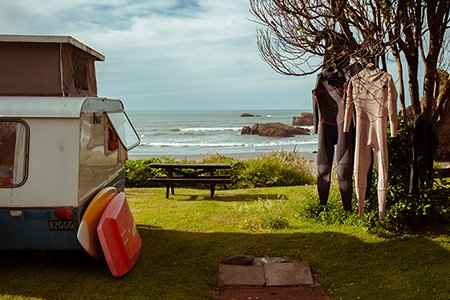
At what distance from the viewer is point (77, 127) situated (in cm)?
614

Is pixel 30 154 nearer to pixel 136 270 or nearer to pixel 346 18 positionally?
pixel 136 270

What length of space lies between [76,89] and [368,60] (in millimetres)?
4666

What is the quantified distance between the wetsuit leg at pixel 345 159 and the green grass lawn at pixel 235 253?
677mm

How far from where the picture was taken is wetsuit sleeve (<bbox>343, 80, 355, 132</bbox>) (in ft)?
26.3

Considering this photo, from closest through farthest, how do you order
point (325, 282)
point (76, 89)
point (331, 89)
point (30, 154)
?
1. point (30, 154)
2. point (325, 282)
3. point (76, 89)
4. point (331, 89)

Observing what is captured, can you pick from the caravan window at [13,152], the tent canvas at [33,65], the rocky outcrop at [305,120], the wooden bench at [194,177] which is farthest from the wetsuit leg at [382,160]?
the rocky outcrop at [305,120]

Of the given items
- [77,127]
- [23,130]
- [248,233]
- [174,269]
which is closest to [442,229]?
[248,233]

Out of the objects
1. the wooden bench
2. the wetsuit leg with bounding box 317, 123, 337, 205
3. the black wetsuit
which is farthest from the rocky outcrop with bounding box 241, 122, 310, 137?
the black wetsuit

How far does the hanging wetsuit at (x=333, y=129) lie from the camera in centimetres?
846

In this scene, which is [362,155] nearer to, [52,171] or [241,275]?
[241,275]

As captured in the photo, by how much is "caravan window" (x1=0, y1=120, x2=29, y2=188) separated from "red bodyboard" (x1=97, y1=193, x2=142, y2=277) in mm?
1192

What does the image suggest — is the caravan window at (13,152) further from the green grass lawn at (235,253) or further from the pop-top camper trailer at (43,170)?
the green grass lawn at (235,253)

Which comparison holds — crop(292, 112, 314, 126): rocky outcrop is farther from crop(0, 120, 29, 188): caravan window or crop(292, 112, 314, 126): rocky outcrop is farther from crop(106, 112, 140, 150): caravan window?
crop(0, 120, 29, 188): caravan window

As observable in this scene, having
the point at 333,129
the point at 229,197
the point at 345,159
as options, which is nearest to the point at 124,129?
the point at 333,129
